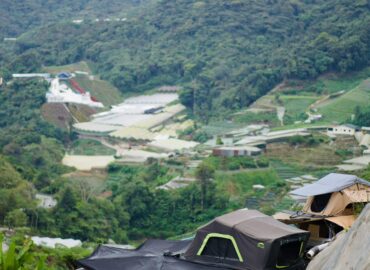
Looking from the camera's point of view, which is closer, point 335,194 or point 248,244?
point 248,244

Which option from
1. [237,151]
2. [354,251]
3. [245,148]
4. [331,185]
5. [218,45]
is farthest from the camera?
[218,45]

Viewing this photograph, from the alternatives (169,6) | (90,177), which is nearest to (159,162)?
(90,177)

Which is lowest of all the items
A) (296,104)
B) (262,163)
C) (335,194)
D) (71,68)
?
(71,68)

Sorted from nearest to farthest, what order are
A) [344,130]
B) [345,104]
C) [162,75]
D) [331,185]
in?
[331,185] < [344,130] < [345,104] < [162,75]

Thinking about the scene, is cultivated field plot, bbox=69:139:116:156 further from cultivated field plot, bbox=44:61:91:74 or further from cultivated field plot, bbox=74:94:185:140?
cultivated field plot, bbox=44:61:91:74

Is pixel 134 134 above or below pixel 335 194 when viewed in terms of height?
below

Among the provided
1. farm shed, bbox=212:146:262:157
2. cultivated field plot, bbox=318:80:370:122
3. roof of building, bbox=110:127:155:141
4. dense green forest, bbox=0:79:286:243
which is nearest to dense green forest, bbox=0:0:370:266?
dense green forest, bbox=0:79:286:243

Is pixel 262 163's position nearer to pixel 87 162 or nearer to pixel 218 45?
pixel 87 162

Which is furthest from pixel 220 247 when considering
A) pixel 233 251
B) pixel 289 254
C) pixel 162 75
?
pixel 162 75
